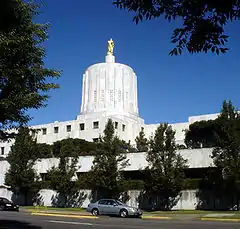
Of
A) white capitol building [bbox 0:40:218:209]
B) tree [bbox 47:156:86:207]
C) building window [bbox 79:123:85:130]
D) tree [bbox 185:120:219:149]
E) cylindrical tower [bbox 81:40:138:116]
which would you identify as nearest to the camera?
tree [bbox 47:156:86:207]

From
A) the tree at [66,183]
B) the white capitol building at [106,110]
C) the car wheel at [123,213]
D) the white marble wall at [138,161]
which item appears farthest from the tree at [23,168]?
the white capitol building at [106,110]

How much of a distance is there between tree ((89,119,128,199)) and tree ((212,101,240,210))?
31.0ft

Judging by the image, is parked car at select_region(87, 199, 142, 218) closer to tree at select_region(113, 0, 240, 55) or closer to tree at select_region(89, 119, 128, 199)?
tree at select_region(89, 119, 128, 199)

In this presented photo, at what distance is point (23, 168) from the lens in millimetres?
40562

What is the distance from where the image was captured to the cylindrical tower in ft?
271

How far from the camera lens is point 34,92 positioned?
1054cm

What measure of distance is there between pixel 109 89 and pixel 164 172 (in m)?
53.0

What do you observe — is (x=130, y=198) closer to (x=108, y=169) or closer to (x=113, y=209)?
(x=108, y=169)

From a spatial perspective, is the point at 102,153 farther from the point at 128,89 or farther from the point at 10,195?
the point at 128,89

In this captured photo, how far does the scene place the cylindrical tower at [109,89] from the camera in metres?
82.7

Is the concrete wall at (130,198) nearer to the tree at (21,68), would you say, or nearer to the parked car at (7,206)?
the parked car at (7,206)

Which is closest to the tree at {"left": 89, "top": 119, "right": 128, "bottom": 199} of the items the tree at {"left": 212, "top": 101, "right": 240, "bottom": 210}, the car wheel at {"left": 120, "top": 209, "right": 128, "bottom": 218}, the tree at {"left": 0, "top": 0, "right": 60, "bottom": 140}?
the car wheel at {"left": 120, "top": 209, "right": 128, "bottom": 218}

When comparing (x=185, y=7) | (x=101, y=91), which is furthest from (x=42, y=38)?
(x=101, y=91)

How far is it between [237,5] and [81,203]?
36.2m
